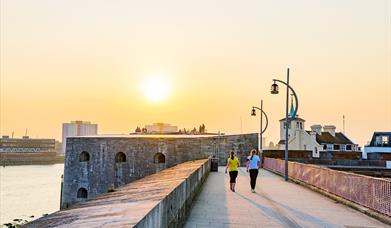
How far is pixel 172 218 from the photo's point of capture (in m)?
6.34

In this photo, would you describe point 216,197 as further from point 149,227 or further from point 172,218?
point 149,227

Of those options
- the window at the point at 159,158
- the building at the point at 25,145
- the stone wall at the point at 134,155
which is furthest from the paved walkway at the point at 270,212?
the building at the point at 25,145

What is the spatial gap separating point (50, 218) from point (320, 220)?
6090mm

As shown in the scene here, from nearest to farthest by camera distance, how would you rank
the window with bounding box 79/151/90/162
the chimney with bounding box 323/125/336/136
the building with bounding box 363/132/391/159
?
1. the window with bounding box 79/151/90/162
2. the building with bounding box 363/132/391/159
3. the chimney with bounding box 323/125/336/136

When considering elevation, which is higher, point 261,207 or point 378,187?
point 378,187

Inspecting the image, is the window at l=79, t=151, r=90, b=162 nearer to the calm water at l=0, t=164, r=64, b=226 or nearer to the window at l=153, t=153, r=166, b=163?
the window at l=153, t=153, r=166, b=163

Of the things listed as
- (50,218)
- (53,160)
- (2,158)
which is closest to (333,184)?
Result: (50,218)

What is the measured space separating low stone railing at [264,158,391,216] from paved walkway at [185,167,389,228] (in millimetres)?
380

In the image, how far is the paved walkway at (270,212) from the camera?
8.44 metres

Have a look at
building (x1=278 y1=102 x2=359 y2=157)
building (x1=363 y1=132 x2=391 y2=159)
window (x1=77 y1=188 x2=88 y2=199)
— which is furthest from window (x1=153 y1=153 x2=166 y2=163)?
building (x1=278 y1=102 x2=359 y2=157)

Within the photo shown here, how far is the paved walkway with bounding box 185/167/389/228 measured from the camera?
8.44 meters

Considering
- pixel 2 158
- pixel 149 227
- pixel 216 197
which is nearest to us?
pixel 149 227

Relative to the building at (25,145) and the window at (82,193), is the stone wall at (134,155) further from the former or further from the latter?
the building at (25,145)

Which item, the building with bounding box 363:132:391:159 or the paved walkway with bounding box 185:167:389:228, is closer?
the paved walkway with bounding box 185:167:389:228
